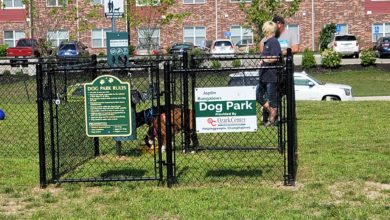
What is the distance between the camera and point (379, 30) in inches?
2181

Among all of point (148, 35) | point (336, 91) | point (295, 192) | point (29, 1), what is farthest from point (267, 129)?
point (148, 35)

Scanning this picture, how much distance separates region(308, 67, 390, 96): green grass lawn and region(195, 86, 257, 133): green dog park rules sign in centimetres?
2060

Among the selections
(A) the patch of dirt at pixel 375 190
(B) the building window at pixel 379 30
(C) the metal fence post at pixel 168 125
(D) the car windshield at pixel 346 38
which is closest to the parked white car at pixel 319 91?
(A) the patch of dirt at pixel 375 190

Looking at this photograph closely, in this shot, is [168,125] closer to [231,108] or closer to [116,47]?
[231,108]

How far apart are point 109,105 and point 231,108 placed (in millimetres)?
1338

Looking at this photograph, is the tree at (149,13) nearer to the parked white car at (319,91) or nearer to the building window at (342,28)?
the parked white car at (319,91)

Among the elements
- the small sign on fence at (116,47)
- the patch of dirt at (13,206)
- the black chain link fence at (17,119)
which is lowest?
the black chain link fence at (17,119)

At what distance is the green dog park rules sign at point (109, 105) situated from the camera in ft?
25.4

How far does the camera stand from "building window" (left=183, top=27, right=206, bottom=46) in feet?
179

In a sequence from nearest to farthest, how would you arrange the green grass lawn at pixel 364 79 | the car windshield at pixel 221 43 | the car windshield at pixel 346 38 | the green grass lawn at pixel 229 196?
the green grass lawn at pixel 229 196, the green grass lawn at pixel 364 79, the car windshield at pixel 221 43, the car windshield at pixel 346 38

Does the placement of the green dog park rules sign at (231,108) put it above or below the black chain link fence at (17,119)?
above

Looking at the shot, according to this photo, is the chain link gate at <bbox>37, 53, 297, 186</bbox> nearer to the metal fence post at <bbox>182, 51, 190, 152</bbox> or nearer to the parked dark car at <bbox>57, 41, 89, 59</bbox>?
the metal fence post at <bbox>182, 51, 190, 152</bbox>

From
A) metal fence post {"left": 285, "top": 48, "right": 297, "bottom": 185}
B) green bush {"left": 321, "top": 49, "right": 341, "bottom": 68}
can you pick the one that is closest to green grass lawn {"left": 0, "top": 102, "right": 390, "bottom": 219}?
metal fence post {"left": 285, "top": 48, "right": 297, "bottom": 185}

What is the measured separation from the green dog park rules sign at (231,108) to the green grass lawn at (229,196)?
2.18 feet
